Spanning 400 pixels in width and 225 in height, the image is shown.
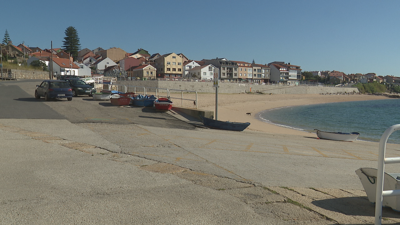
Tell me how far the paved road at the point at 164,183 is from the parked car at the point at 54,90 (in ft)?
35.6

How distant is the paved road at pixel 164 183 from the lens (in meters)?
3.89

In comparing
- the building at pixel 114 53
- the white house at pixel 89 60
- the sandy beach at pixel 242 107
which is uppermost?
the building at pixel 114 53

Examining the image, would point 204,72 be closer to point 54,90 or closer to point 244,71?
point 244,71

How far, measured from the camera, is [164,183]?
5188mm

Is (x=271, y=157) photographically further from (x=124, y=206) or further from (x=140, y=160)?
(x=124, y=206)

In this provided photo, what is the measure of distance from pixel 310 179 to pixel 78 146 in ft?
19.1

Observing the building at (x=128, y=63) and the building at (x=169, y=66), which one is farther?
the building at (x=128, y=63)

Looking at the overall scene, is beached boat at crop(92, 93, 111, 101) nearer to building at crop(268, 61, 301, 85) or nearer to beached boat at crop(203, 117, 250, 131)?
beached boat at crop(203, 117, 250, 131)

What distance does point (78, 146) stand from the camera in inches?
324

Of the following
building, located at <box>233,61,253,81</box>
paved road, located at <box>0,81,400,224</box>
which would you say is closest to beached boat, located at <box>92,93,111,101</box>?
paved road, located at <box>0,81,400,224</box>

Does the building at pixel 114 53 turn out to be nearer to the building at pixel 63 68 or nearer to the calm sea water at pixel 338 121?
the building at pixel 63 68

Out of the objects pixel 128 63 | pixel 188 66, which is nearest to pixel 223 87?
pixel 188 66

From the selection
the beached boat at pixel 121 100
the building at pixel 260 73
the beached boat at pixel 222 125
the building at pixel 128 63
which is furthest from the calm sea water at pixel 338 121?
the building at pixel 260 73

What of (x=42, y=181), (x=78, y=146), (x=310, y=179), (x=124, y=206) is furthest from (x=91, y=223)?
(x=78, y=146)
